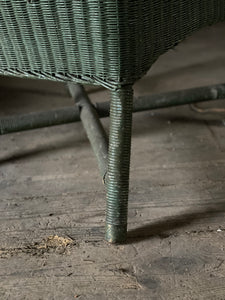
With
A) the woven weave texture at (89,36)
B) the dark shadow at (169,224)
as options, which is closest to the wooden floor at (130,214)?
the dark shadow at (169,224)

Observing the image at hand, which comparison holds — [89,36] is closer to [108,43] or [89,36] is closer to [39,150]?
[108,43]

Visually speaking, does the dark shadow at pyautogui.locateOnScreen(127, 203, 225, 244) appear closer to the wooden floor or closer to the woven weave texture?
the wooden floor

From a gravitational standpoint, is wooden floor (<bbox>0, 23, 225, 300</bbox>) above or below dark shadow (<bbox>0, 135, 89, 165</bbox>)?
above

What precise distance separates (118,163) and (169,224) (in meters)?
0.19

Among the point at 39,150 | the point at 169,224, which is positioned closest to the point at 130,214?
the point at 169,224

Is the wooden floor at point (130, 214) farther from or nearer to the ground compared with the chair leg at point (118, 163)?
nearer to the ground

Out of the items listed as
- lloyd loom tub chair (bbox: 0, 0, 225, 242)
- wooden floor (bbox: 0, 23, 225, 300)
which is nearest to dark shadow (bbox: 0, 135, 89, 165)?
wooden floor (bbox: 0, 23, 225, 300)

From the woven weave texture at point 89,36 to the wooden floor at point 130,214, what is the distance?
315 millimetres

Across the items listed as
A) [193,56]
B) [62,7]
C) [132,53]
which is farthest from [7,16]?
[193,56]

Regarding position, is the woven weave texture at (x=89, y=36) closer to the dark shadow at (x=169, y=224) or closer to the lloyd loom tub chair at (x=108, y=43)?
the lloyd loom tub chair at (x=108, y=43)

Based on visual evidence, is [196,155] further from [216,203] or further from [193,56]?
[193,56]

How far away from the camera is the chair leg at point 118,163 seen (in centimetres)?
79

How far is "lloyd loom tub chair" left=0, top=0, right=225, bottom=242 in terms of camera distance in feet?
2.29

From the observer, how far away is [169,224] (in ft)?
3.06
